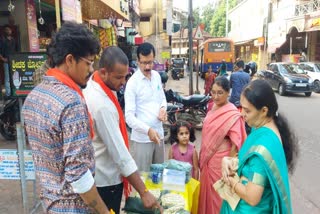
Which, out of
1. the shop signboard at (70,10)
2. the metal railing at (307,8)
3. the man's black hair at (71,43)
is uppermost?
the metal railing at (307,8)

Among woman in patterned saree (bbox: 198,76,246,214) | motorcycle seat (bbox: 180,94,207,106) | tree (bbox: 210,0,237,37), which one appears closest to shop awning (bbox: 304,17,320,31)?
motorcycle seat (bbox: 180,94,207,106)

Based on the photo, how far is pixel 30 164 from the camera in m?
2.99

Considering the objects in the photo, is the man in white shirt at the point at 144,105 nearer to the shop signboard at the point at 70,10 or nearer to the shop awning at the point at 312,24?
the shop signboard at the point at 70,10

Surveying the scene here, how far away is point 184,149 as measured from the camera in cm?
327

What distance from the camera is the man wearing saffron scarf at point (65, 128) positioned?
1.33 metres

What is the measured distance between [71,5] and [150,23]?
2457 cm

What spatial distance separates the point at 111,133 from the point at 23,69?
2.48 metres

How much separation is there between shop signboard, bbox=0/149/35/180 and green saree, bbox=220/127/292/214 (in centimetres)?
209

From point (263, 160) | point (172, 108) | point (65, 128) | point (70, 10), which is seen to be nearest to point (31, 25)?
point (70, 10)

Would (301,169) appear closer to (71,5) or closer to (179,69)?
(71,5)

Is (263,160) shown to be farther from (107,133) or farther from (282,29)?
(282,29)

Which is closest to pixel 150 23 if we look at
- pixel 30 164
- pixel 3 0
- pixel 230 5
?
pixel 3 0

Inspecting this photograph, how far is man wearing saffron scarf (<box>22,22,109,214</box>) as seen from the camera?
4.37ft

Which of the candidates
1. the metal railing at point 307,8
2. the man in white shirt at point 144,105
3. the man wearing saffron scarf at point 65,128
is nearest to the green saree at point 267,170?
the man wearing saffron scarf at point 65,128
